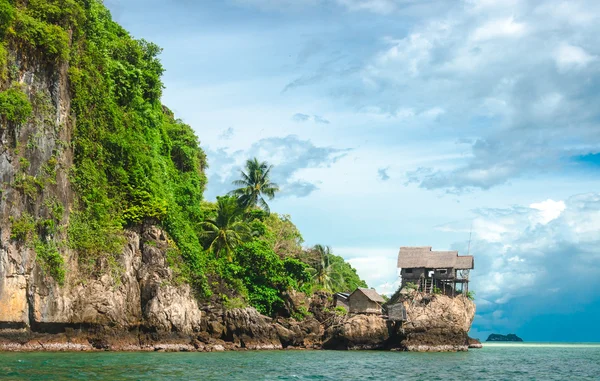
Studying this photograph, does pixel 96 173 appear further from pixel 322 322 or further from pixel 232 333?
pixel 322 322

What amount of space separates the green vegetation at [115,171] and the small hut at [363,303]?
4.99 meters

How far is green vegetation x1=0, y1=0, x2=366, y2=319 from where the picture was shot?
32.7m

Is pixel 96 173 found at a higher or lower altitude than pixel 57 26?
lower

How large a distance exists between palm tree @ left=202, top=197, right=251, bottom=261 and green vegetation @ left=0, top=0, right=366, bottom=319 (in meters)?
0.08

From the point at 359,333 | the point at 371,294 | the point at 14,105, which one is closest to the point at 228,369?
the point at 14,105

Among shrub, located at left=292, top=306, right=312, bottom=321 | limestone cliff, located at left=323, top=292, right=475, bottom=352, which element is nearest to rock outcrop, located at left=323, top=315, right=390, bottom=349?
limestone cliff, located at left=323, top=292, right=475, bottom=352

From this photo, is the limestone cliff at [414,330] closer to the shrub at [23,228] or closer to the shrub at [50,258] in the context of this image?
the shrub at [50,258]

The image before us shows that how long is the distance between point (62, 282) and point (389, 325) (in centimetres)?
2911

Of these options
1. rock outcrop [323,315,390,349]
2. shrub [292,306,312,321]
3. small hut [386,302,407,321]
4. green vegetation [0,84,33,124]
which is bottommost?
rock outcrop [323,315,390,349]

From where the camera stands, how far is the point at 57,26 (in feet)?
116

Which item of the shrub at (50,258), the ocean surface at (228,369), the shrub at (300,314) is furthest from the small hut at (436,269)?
the shrub at (50,258)

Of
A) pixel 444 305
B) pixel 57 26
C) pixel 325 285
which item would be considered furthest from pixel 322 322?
pixel 57 26

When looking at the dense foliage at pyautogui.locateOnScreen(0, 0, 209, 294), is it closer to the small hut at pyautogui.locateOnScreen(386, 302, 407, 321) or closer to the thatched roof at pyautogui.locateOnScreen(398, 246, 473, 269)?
the small hut at pyautogui.locateOnScreen(386, 302, 407, 321)

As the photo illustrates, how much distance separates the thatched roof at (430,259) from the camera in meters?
58.1
